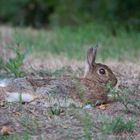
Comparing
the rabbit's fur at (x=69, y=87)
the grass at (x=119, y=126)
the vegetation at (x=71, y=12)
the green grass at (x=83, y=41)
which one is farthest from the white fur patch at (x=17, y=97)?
the vegetation at (x=71, y=12)

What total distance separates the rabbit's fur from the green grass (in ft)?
8.78

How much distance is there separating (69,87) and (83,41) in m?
5.39

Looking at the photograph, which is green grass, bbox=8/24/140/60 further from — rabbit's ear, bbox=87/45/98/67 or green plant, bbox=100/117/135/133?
green plant, bbox=100/117/135/133

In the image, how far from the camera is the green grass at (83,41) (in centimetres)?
1188

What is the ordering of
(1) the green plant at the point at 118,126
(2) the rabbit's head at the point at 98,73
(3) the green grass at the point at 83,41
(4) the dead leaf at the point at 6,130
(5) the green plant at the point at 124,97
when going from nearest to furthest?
(4) the dead leaf at the point at 6,130 → (1) the green plant at the point at 118,126 → (5) the green plant at the point at 124,97 → (2) the rabbit's head at the point at 98,73 → (3) the green grass at the point at 83,41

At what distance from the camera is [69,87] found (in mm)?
8086

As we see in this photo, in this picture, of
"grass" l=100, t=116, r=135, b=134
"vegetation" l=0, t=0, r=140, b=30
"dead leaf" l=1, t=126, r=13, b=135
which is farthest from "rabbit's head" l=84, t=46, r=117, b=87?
"vegetation" l=0, t=0, r=140, b=30

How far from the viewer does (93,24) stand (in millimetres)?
15445

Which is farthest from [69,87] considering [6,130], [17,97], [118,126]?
[6,130]

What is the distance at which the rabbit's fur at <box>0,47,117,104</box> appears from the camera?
7938 millimetres

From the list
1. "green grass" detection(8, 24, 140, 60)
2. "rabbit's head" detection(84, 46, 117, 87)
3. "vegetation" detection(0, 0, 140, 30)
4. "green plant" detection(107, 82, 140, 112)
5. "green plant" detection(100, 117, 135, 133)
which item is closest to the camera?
"green plant" detection(100, 117, 135, 133)

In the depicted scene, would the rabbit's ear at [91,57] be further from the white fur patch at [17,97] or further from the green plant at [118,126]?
the green plant at [118,126]

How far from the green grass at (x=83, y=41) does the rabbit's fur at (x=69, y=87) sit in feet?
8.78

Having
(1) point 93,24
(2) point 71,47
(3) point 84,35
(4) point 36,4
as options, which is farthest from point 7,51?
(4) point 36,4
